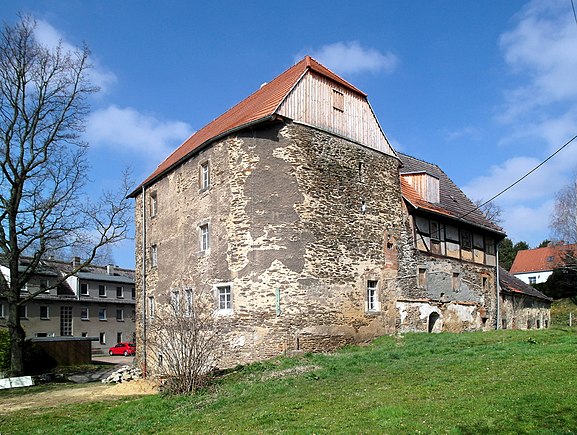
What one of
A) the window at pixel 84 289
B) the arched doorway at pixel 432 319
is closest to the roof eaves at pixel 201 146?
the arched doorway at pixel 432 319

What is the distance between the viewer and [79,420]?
13031 mm

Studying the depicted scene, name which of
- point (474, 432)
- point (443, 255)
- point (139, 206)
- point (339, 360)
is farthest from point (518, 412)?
point (139, 206)

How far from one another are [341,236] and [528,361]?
9.53 meters

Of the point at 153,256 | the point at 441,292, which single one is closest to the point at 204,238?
the point at 153,256

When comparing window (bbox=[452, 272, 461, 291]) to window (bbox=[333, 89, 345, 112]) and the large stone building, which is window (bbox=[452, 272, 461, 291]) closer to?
the large stone building

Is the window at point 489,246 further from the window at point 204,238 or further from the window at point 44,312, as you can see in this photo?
the window at point 44,312

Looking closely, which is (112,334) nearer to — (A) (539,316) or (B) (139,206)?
(B) (139,206)

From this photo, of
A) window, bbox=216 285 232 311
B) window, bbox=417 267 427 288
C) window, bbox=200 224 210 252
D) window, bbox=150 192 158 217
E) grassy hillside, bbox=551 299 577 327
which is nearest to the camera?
window, bbox=216 285 232 311

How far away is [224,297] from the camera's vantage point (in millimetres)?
19562

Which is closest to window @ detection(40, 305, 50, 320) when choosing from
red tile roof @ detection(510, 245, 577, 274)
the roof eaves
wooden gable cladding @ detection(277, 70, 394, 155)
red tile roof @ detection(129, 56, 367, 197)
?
the roof eaves

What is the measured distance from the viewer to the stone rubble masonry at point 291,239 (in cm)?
1878

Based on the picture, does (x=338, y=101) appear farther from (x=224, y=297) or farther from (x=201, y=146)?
(x=224, y=297)

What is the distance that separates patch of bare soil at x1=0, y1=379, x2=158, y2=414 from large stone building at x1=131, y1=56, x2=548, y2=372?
3064mm

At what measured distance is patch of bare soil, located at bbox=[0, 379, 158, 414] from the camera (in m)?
16.8
